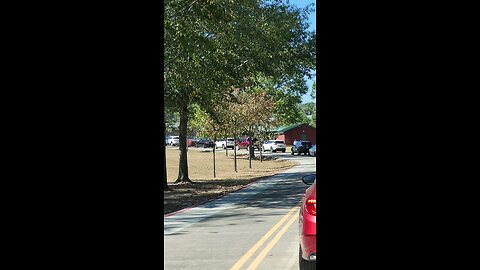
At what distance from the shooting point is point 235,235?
847 cm

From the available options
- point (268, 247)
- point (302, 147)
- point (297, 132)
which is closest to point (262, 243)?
point (268, 247)

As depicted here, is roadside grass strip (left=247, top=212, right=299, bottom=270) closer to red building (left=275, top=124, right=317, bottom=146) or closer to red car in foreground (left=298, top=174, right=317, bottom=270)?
→ red car in foreground (left=298, top=174, right=317, bottom=270)

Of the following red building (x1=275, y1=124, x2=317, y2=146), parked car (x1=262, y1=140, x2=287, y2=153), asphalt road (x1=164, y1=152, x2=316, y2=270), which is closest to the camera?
asphalt road (x1=164, y1=152, x2=316, y2=270)

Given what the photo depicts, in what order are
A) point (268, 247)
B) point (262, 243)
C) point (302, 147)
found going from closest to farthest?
point (268, 247) < point (262, 243) < point (302, 147)

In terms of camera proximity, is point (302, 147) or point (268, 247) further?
point (302, 147)

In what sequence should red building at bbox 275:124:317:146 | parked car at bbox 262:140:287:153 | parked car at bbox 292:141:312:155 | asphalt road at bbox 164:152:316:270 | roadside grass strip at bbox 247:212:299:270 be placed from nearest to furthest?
roadside grass strip at bbox 247:212:299:270 < asphalt road at bbox 164:152:316:270 < parked car at bbox 292:141:312:155 < parked car at bbox 262:140:287:153 < red building at bbox 275:124:317:146

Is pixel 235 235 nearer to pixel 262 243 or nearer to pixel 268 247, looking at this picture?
pixel 262 243

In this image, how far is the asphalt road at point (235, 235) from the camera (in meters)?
6.52

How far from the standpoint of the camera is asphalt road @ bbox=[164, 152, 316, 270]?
21.4 ft

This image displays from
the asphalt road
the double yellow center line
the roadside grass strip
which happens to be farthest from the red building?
the roadside grass strip
